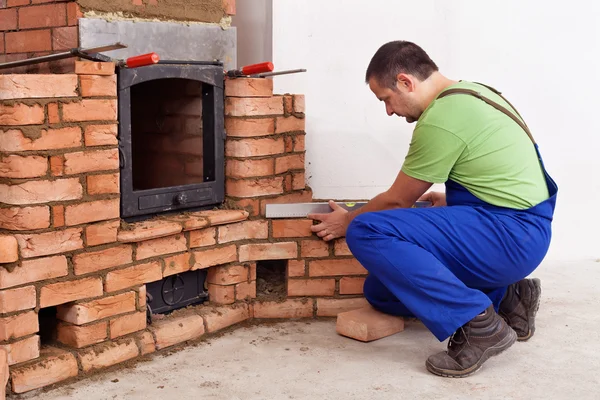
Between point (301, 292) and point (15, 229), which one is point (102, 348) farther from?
point (301, 292)

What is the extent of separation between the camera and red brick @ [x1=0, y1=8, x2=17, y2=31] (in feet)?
10.5

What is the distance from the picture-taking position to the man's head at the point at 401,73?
9.83 ft

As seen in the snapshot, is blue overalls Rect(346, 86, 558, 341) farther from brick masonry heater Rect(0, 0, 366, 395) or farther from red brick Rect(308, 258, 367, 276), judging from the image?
brick masonry heater Rect(0, 0, 366, 395)

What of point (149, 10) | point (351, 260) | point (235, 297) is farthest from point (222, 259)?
point (149, 10)

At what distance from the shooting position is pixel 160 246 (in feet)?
10.1

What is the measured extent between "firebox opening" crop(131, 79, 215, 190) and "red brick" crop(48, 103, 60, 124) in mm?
783

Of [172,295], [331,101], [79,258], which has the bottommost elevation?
[172,295]

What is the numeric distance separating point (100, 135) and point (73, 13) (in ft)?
1.59

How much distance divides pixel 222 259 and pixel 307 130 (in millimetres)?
924

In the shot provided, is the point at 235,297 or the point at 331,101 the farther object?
the point at 331,101

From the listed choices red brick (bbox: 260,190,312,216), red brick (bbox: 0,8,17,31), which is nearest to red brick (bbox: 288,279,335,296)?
red brick (bbox: 260,190,312,216)

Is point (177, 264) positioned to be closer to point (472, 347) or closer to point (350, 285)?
point (350, 285)

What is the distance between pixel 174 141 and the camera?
12.0ft

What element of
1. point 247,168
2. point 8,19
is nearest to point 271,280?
point 247,168
